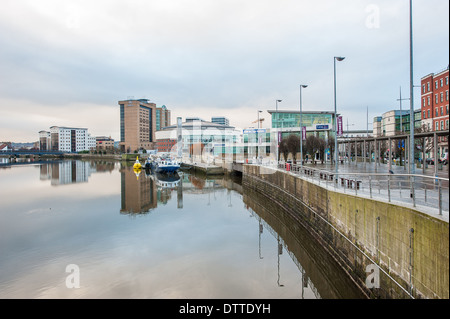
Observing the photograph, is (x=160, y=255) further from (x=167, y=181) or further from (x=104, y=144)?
(x=104, y=144)

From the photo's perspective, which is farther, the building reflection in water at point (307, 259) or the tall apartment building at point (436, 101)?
the tall apartment building at point (436, 101)

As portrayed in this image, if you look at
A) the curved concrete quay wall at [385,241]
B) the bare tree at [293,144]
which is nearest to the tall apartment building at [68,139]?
the bare tree at [293,144]

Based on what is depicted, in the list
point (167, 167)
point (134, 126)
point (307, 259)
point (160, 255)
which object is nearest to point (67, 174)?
point (167, 167)

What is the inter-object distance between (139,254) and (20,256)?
5.63 m

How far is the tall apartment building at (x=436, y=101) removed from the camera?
144ft

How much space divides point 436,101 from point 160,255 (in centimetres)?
5119

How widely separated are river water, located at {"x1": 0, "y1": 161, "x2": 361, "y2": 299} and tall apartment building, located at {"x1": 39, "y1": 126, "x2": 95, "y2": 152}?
596 feet

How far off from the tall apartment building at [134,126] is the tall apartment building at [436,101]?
13107 centimetres

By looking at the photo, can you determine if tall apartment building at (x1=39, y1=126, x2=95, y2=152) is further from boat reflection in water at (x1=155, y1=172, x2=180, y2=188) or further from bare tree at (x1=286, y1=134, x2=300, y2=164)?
bare tree at (x1=286, y1=134, x2=300, y2=164)

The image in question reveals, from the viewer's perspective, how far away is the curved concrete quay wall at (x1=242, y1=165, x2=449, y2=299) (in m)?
6.44

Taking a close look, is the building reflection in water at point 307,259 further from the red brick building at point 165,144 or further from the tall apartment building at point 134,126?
the tall apartment building at point 134,126

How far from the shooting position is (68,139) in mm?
188000

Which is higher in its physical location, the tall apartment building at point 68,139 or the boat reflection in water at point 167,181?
the tall apartment building at point 68,139
